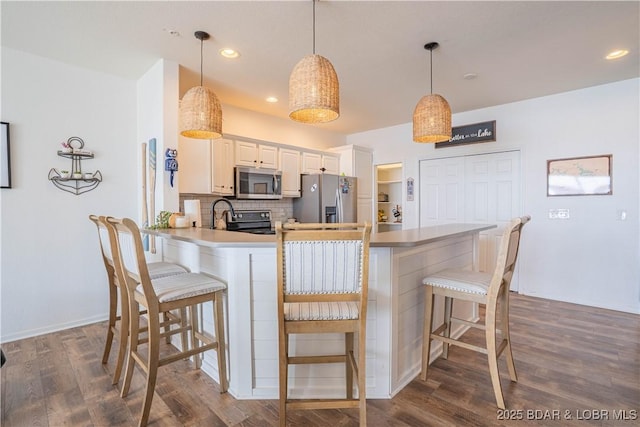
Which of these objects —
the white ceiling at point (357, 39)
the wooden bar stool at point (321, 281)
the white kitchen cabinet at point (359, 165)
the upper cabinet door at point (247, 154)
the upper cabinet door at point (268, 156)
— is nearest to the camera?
the wooden bar stool at point (321, 281)

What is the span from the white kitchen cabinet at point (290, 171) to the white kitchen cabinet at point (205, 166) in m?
0.87

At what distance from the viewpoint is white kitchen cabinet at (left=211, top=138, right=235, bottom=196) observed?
366 centimetres

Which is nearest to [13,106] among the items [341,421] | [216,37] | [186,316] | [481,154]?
[216,37]

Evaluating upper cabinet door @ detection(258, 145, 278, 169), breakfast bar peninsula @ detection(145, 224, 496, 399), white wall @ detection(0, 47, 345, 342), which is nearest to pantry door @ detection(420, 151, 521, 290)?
upper cabinet door @ detection(258, 145, 278, 169)

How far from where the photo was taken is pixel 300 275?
1416 mm

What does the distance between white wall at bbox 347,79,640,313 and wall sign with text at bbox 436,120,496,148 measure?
9 cm

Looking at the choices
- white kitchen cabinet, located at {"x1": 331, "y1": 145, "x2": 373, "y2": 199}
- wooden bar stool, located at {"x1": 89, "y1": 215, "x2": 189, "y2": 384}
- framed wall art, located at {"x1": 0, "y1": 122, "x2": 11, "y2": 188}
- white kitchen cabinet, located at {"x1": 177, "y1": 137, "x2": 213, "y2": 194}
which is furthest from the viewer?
white kitchen cabinet, located at {"x1": 331, "y1": 145, "x2": 373, "y2": 199}

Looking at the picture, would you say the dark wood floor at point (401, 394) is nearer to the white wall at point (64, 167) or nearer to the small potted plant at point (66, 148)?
the white wall at point (64, 167)

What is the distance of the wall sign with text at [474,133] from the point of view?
437cm

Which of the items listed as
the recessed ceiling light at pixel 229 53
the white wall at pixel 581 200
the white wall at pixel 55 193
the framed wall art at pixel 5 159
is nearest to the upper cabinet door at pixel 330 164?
the white wall at pixel 581 200

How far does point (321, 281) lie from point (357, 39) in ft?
6.95

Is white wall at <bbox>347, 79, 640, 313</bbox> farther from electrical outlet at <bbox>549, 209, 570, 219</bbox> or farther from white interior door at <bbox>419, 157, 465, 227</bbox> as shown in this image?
white interior door at <bbox>419, 157, 465, 227</bbox>

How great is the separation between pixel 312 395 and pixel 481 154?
158 inches

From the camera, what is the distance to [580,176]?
372 cm
